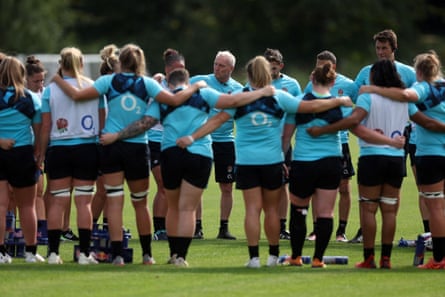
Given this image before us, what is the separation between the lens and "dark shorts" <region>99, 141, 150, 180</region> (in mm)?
12531

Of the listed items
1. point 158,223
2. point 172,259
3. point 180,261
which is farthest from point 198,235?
point 180,261

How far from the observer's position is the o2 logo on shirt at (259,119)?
12.5 meters

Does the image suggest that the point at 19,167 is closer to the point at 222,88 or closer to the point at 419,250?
the point at 222,88

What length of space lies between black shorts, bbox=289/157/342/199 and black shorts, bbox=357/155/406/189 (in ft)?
0.90

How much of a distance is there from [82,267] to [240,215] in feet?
22.4

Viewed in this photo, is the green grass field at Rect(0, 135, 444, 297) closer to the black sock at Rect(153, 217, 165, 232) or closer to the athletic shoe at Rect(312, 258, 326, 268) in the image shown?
the athletic shoe at Rect(312, 258, 326, 268)

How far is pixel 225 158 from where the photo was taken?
1612 cm

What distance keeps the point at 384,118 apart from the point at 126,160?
2667 mm

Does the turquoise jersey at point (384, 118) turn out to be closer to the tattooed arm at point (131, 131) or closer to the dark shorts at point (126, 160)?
the tattooed arm at point (131, 131)

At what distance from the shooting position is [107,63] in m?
14.1

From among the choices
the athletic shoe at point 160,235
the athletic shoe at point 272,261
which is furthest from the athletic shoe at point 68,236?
the athletic shoe at point 272,261

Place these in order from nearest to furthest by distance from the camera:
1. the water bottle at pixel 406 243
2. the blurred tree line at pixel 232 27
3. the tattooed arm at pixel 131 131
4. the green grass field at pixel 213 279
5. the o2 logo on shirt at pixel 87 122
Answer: the green grass field at pixel 213 279, the tattooed arm at pixel 131 131, the o2 logo on shirt at pixel 87 122, the water bottle at pixel 406 243, the blurred tree line at pixel 232 27

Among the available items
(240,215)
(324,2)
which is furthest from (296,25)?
(240,215)

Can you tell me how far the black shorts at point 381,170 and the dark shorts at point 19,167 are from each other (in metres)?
3.41
